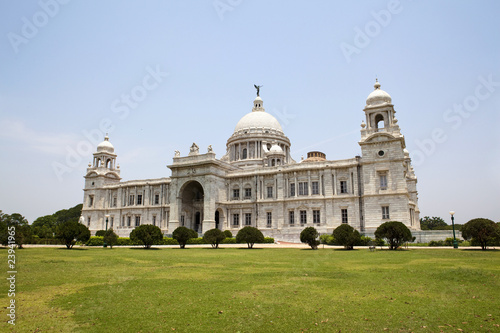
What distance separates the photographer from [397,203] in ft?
139

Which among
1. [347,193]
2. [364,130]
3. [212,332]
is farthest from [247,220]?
[212,332]

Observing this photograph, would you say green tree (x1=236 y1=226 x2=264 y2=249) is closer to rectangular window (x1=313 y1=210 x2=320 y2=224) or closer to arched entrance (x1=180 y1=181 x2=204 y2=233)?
rectangular window (x1=313 y1=210 x2=320 y2=224)

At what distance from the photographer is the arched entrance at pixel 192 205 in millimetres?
56844

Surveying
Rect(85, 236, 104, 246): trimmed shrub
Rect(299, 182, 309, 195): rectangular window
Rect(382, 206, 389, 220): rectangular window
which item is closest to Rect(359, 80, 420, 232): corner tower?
Rect(382, 206, 389, 220): rectangular window

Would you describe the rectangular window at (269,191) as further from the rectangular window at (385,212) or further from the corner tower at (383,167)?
the rectangular window at (385,212)

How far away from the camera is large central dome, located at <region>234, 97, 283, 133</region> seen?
69.4 metres

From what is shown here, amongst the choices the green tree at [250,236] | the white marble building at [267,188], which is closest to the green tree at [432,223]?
the white marble building at [267,188]

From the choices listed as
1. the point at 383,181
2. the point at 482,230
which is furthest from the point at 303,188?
the point at 482,230

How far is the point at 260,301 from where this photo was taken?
32.3 feet

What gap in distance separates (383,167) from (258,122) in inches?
1225

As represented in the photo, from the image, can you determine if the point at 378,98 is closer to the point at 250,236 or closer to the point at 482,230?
the point at 482,230

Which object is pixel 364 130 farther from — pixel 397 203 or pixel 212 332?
pixel 212 332

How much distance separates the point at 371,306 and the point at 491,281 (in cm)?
629

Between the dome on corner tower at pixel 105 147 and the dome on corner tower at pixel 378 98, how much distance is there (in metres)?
50.3
